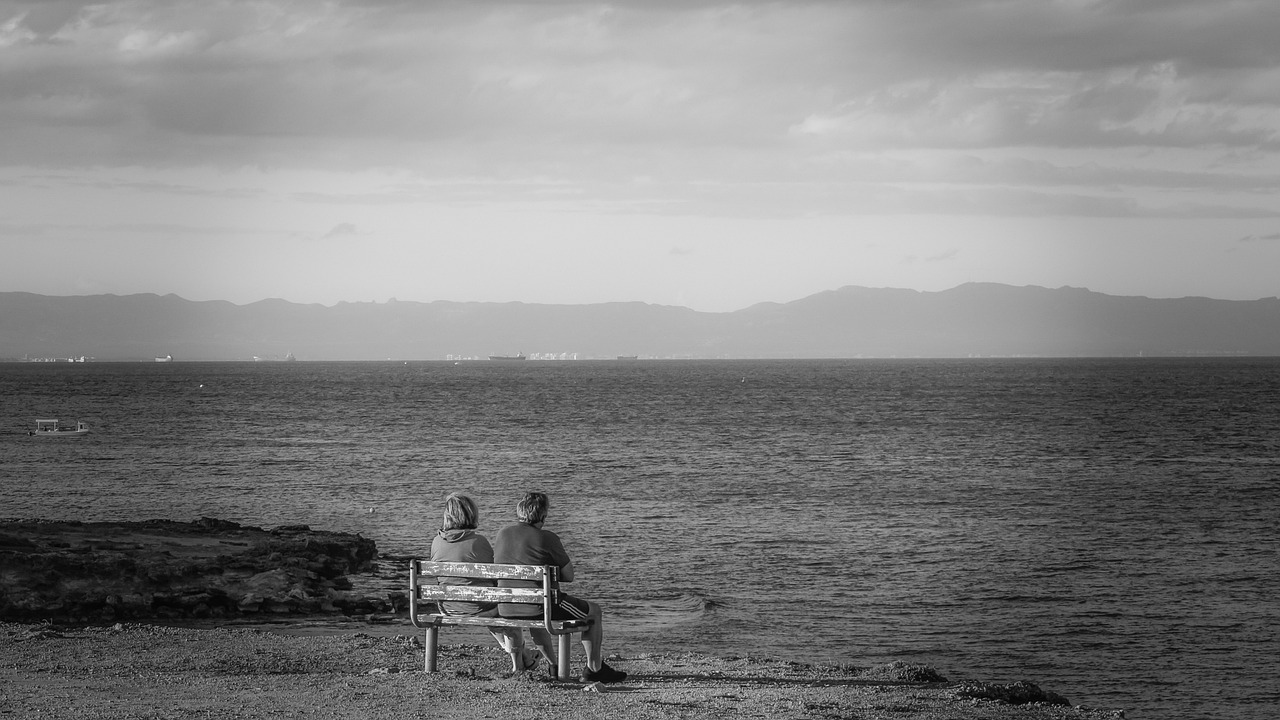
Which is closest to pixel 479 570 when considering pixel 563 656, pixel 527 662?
pixel 563 656

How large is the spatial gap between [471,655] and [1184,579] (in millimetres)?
19203

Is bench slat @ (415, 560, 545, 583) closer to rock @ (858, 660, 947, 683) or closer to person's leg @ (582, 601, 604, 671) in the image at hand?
person's leg @ (582, 601, 604, 671)

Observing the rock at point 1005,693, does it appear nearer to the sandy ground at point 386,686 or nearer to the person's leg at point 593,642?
the sandy ground at point 386,686

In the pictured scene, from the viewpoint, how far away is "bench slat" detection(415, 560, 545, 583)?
1176cm

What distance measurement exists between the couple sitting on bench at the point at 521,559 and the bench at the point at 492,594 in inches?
3.4

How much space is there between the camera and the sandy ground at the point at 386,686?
35.0 ft

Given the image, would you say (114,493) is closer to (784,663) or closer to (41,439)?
(41,439)

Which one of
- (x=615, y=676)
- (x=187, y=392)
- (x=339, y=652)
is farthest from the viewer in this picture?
(x=187, y=392)

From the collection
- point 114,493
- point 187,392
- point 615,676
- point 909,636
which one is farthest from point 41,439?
point 187,392

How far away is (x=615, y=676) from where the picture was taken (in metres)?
12.3

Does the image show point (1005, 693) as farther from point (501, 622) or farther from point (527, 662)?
point (501, 622)

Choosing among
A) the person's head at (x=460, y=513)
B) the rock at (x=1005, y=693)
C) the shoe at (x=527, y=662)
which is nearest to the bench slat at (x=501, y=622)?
the shoe at (x=527, y=662)

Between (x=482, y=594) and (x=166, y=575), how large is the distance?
11179mm

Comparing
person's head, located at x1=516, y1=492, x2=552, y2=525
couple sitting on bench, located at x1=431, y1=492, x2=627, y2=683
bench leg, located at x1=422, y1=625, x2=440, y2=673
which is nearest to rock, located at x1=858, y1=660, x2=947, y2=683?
couple sitting on bench, located at x1=431, y1=492, x2=627, y2=683
